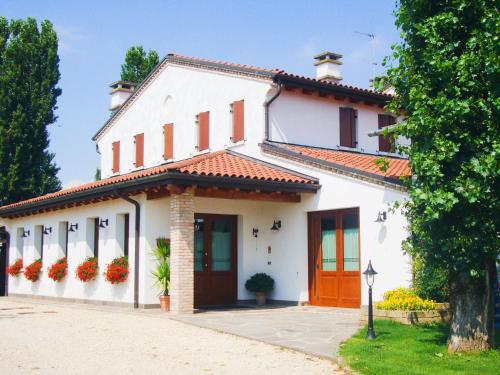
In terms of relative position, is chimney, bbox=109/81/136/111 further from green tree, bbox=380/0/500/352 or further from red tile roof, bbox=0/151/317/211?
green tree, bbox=380/0/500/352

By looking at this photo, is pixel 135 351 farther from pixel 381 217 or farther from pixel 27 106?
pixel 27 106

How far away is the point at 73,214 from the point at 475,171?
48.5 ft

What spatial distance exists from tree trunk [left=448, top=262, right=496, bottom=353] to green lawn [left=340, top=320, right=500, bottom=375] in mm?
173

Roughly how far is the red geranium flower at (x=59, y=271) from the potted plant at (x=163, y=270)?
504cm

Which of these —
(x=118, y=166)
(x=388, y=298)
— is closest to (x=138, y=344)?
(x=388, y=298)

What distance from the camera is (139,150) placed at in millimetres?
23750

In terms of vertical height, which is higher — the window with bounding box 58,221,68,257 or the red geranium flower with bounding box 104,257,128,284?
the window with bounding box 58,221,68,257

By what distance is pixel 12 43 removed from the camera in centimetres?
3019

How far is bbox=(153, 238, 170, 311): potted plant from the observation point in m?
15.5

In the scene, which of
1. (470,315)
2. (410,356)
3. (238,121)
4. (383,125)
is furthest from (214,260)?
(470,315)

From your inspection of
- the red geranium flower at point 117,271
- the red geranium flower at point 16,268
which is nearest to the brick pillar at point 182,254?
the red geranium flower at point 117,271

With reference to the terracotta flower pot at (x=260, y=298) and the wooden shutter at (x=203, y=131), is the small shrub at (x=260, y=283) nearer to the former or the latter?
the terracotta flower pot at (x=260, y=298)

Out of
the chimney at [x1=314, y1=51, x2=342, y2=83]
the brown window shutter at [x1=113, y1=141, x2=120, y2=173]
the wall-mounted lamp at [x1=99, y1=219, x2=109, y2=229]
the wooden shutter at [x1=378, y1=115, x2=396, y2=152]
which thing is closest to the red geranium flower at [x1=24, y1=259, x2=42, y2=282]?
the wall-mounted lamp at [x1=99, y1=219, x2=109, y2=229]

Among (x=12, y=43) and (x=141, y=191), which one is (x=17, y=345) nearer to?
(x=141, y=191)
